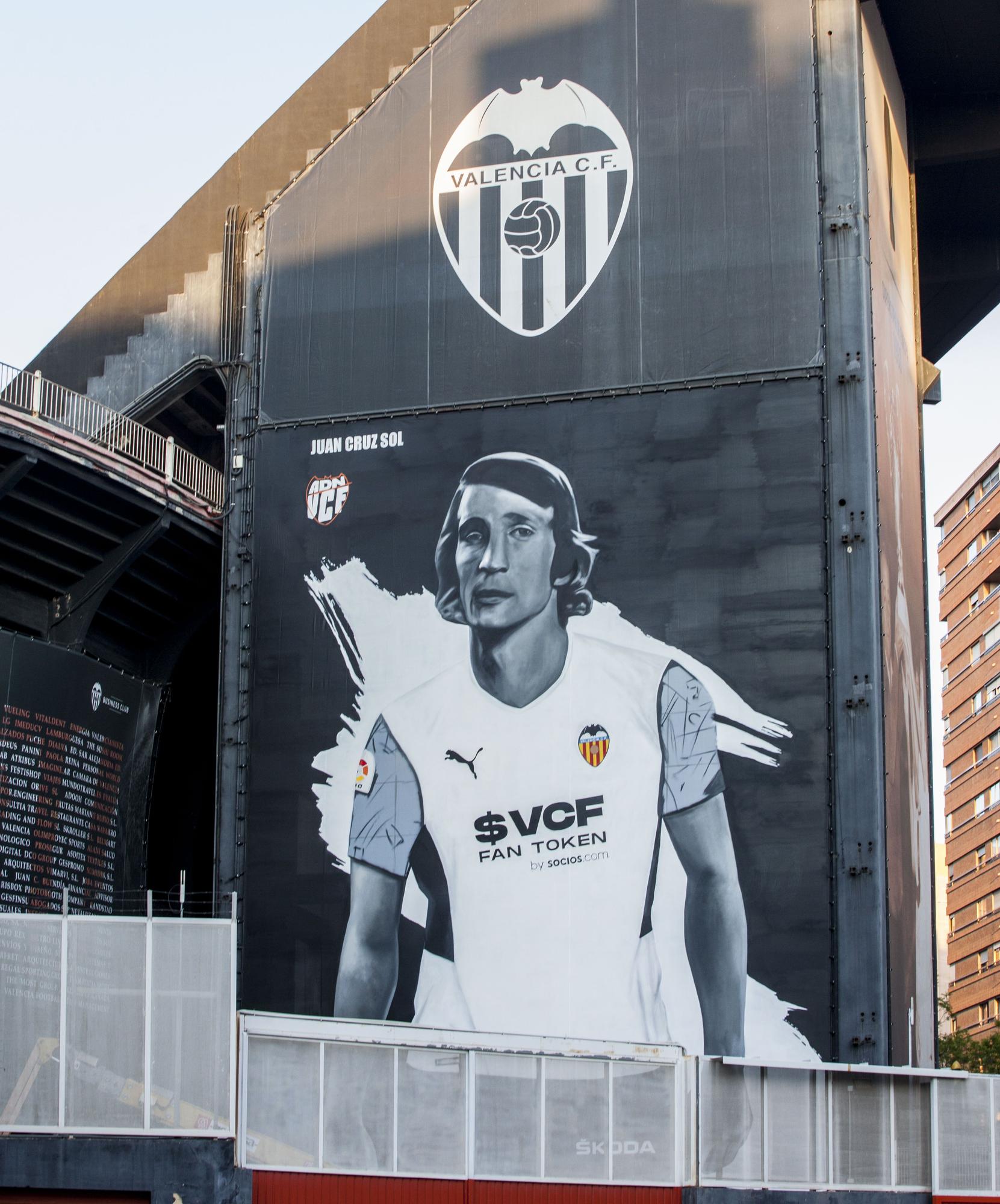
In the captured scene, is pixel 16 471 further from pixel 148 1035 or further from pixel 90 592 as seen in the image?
pixel 148 1035

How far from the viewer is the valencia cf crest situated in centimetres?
4084

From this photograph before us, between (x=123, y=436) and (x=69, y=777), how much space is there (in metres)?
9.95

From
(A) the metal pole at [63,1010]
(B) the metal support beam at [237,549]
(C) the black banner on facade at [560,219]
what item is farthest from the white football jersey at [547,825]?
(A) the metal pole at [63,1010]

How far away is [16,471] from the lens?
43.3 metres

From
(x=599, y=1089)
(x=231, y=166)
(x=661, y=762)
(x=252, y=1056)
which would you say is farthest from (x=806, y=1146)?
(x=231, y=166)

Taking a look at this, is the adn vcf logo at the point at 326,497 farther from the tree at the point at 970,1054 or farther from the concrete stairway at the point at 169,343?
the tree at the point at 970,1054

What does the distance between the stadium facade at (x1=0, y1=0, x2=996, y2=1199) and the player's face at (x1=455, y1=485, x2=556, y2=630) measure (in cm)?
9

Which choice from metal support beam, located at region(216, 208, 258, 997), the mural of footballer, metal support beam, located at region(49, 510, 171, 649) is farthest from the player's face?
metal support beam, located at region(49, 510, 171, 649)

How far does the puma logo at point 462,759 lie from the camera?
136ft

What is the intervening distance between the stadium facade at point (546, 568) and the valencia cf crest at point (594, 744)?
7 centimetres

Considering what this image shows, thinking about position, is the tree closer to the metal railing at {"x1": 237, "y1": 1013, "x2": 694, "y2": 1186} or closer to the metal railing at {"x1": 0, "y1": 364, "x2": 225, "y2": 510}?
the metal railing at {"x1": 0, "y1": 364, "x2": 225, "y2": 510}

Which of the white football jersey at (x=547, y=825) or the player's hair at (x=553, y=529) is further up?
the player's hair at (x=553, y=529)

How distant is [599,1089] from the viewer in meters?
28.7

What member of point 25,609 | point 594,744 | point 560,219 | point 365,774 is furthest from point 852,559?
point 25,609
